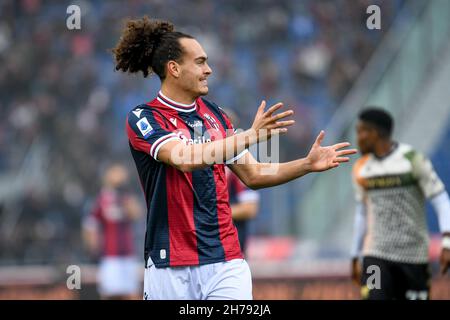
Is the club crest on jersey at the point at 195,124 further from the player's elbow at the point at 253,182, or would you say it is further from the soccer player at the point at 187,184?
the player's elbow at the point at 253,182

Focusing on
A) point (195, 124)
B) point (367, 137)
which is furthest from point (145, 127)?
point (367, 137)

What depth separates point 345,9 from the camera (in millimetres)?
15484

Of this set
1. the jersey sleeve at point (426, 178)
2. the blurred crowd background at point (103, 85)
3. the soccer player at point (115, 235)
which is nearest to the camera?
the jersey sleeve at point (426, 178)

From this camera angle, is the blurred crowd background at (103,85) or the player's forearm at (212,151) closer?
the player's forearm at (212,151)

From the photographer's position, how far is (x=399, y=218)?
747 centimetres

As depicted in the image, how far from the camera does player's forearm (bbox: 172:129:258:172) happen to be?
15.1 ft

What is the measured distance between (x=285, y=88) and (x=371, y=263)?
7.45 meters

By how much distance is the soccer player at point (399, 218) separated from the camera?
7.39 m

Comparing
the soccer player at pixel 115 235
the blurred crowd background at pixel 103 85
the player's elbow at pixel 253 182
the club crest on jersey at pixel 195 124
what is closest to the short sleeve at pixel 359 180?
the player's elbow at pixel 253 182

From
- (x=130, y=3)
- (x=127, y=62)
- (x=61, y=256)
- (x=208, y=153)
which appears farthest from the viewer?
(x=130, y=3)

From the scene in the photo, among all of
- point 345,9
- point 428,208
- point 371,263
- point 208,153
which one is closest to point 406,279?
point 371,263

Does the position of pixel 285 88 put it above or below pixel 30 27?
below

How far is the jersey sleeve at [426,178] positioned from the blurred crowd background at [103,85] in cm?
531
